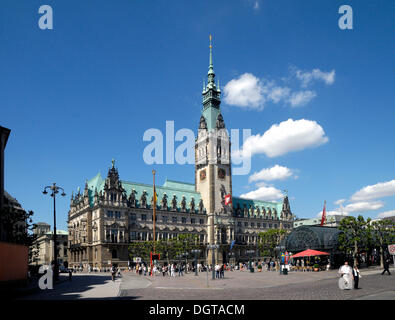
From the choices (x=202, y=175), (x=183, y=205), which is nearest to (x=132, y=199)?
(x=183, y=205)

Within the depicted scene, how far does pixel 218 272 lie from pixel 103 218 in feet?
165

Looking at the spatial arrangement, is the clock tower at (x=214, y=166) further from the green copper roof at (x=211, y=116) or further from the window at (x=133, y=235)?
the window at (x=133, y=235)

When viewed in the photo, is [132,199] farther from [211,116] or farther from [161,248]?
[211,116]

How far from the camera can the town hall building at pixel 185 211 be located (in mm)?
100062

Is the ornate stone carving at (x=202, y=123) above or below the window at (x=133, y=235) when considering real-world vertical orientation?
above

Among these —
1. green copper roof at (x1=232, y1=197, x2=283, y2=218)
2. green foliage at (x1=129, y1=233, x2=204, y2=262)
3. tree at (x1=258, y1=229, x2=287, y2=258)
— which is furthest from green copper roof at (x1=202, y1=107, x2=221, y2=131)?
green foliage at (x1=129, y1=233, x2=204, y2=262)

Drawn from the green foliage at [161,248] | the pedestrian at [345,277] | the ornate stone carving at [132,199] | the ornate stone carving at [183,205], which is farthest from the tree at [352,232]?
the ornate stone carving at [132,199]

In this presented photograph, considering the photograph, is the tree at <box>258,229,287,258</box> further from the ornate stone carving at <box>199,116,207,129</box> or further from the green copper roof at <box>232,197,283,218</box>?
the ornate stone carving at <box>199,116,207,129</box>

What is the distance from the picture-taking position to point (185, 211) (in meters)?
118

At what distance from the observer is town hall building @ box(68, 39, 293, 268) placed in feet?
328

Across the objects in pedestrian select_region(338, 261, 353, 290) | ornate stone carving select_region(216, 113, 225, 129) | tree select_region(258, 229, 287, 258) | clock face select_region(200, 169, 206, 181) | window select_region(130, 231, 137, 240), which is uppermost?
ornate stone carving select_region(216, 113, 225, 129)

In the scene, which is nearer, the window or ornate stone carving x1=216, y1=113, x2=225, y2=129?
the window

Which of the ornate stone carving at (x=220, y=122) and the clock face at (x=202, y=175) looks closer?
the clock face at (x=202, y=175)
